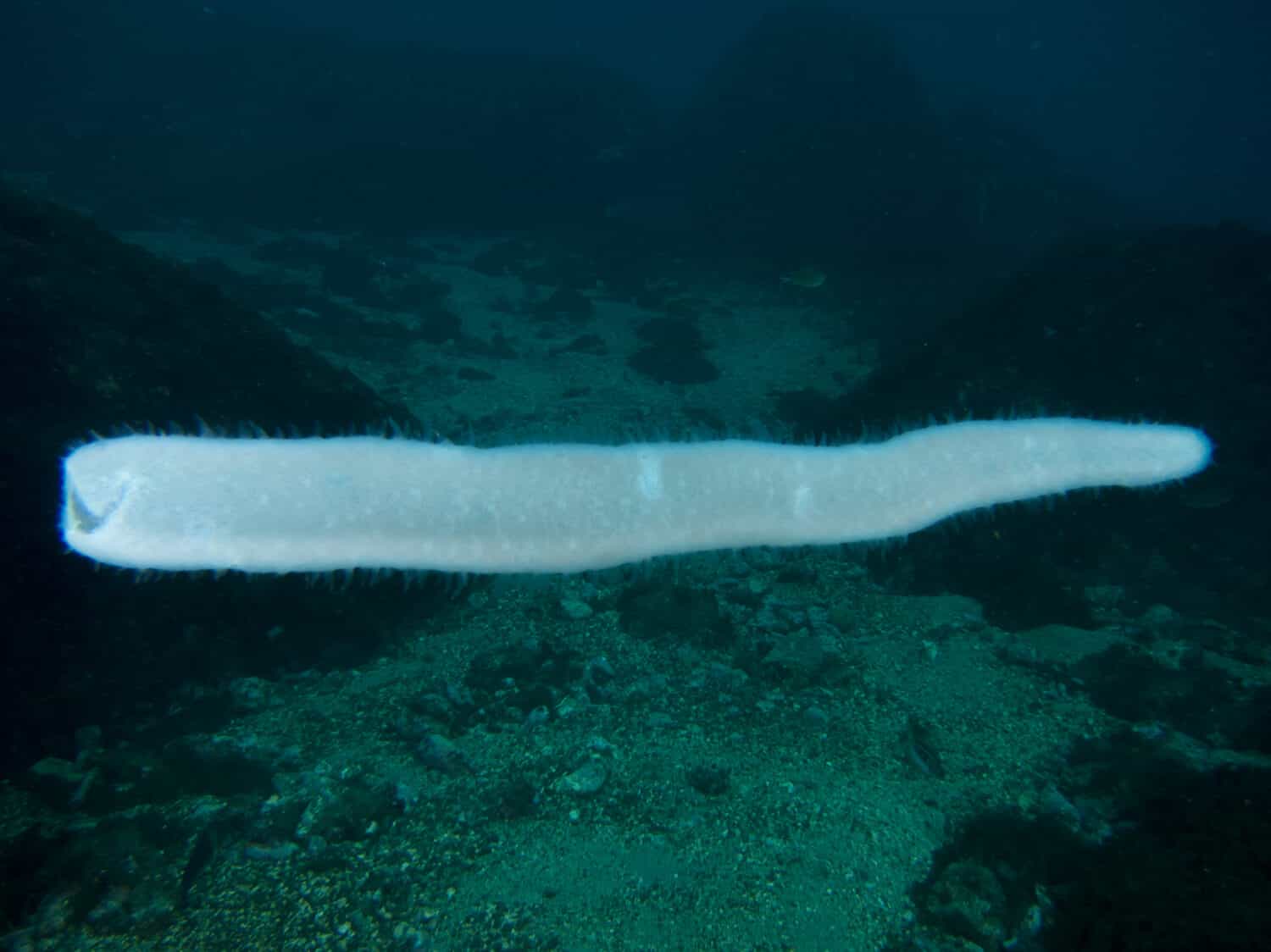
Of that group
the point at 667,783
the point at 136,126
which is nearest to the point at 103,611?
the point at 667,783

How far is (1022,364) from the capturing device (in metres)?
8.05

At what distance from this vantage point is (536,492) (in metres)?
3.00

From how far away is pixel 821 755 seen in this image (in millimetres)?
4926

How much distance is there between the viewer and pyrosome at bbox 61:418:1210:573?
2.65 meters

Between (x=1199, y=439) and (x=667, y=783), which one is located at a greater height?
Result: (x=1199, y=439)

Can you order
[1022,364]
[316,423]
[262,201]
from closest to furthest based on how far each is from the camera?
[316,423] → [1022,364] → [262,201]

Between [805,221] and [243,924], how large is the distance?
2373cm

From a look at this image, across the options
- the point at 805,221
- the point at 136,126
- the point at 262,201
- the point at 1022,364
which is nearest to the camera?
the point at 1022,364

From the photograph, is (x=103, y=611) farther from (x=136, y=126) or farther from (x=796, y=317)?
(x=136, y=126)


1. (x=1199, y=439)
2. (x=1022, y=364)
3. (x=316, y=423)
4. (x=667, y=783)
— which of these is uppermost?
(x=1022, y=364)

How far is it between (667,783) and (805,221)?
22.0 metres

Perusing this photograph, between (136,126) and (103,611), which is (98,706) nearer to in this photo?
(103,611)

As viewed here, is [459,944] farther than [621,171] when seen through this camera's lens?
No

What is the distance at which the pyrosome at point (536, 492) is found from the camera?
8.71ft
